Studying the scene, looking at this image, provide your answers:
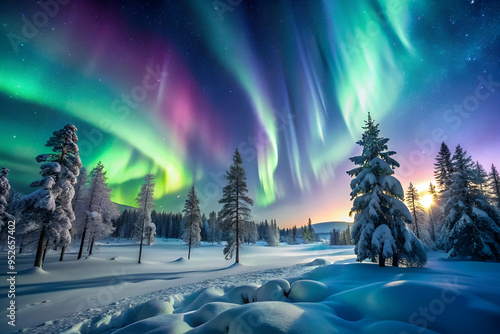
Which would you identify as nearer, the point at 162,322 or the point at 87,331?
the point at 162,322

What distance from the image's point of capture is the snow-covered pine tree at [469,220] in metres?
15.5

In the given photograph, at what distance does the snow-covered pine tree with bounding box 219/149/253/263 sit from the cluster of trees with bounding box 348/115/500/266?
40.1 ft

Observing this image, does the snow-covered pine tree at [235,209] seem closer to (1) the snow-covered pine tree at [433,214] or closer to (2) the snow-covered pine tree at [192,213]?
(2) the snow-covered pine tree at [192,213]

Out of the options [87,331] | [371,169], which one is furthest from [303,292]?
[371,169]

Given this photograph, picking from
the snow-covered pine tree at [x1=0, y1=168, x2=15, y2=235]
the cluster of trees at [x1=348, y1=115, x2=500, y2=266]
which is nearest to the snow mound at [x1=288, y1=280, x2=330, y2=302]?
the cluster of trees at [x1=348, y1=115, x2=500, y2=266]

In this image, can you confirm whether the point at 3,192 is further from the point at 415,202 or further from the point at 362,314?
the point at 415,202

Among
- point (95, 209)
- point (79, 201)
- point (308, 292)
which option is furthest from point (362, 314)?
point (79, 201)

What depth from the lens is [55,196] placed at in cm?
1598

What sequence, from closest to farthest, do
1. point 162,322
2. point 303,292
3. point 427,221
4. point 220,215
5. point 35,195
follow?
point 162,322
point 303,292
point 35,195
point 220,215
point 427,221

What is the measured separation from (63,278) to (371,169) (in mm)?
25790

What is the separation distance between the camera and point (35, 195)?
591 inches

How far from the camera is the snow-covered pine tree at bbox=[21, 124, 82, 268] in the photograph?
15070mm

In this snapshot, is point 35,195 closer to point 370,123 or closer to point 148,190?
point 148,190

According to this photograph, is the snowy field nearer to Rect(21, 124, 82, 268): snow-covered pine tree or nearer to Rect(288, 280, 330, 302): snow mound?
Rect(288, 280, 330, 302): snow mound
